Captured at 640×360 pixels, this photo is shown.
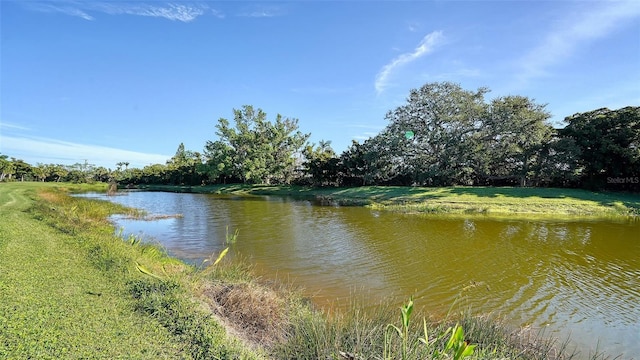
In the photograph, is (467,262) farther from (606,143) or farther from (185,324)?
(606,143)

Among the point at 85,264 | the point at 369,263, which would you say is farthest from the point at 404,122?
the point at 85,264

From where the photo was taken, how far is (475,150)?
30375 mm

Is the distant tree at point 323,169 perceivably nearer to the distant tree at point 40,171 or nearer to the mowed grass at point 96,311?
the mowed grass at point 96,311

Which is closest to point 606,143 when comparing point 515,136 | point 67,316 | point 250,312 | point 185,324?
point 515,136

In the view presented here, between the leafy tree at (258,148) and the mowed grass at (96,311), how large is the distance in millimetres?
38183

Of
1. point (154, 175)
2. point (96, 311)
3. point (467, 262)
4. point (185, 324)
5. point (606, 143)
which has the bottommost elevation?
point (467, 262)

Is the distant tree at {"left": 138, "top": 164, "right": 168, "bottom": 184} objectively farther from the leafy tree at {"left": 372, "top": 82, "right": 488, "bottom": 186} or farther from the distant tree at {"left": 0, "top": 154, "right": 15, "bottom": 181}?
A: the leafy tree at {"left": 372, "top": 82, "right": 488, "bottom": 186}

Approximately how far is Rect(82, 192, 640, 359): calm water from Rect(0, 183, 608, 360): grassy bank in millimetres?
1333

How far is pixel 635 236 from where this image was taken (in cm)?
1362

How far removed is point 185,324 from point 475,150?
30995 mm

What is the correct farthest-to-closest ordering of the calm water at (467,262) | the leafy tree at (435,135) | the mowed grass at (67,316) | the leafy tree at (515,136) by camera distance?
1. the leafy tree at (435,135)
2. the leafy tree at (515,136)
3. the calm water at (467,262)
4. the mowed grass at (67,316)

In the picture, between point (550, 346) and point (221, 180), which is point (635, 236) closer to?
point (550, 346)

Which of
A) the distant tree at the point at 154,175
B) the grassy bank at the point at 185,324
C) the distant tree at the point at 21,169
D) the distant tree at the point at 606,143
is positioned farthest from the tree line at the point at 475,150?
the grassy bank at the point at 185,324

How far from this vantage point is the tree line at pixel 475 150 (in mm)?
26688
